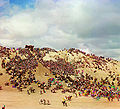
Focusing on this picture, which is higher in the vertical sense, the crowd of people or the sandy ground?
the crowd of people

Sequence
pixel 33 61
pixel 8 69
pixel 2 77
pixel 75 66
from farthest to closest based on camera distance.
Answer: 1. pixel 75 66
2. pixel 33 61
3. pixel 8 69
4. pixel 2 77

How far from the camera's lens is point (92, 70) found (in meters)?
29.3

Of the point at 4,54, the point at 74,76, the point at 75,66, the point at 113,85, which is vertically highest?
the point at 4,54

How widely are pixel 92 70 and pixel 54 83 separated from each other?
9.59 meters

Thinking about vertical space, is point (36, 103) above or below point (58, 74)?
below

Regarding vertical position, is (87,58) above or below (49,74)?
above

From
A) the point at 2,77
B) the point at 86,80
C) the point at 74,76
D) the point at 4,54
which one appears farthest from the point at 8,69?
the point at 86,80

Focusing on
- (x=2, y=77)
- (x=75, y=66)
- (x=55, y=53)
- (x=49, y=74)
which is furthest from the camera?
(x=55, y=53)

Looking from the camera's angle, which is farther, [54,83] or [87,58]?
[87,58]

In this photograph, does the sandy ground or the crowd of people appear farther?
the crowd of people

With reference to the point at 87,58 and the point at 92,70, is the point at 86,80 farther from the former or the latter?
the point at 87,58

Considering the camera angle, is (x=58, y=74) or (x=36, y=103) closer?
(x=36, y=103)

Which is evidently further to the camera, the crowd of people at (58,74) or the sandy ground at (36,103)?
the crowd of people at (58,74)

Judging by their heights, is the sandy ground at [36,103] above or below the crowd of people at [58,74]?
below
